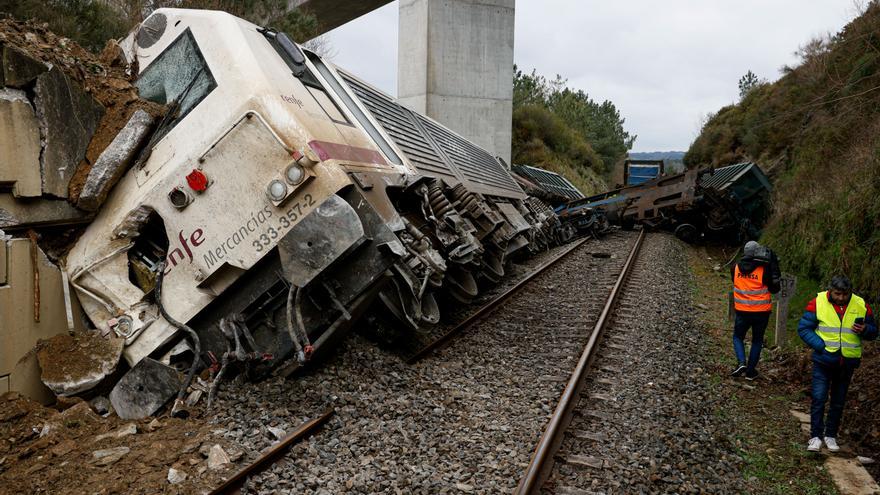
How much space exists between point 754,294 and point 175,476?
16.7ft

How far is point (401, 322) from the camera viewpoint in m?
4.98

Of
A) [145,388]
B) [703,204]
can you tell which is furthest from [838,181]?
[145,388]

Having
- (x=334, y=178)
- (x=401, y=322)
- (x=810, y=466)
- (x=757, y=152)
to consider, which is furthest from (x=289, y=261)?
(x=757, y=152)

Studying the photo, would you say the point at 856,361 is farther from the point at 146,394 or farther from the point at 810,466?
the point at 146,394

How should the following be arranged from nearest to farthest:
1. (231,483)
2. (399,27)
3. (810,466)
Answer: (231,483) < (810,466) < (399,27)

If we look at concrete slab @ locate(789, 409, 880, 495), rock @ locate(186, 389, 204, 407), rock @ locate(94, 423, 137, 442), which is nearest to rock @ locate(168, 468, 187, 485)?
rock @ locate(94, 423, 137, 442)

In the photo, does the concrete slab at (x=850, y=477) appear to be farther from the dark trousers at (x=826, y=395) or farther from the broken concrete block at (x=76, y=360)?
the broken concrete block at (x=76, y=360)

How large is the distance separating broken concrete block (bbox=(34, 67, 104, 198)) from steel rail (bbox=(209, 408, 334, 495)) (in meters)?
2.58

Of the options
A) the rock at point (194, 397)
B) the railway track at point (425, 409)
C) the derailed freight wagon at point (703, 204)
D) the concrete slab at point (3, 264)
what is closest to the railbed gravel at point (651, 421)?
the railway track at point (425, 409)

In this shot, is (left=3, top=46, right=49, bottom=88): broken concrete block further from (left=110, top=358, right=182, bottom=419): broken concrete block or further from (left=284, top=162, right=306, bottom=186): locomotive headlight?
(left=110, top=358, right=182, bottom=419): broken concrete block

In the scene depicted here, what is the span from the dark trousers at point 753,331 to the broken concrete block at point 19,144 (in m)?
6.14

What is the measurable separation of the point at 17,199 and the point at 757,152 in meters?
24.4

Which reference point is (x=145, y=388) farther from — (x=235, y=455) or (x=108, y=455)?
(x=235, y=455)

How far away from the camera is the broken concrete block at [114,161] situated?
427cm
